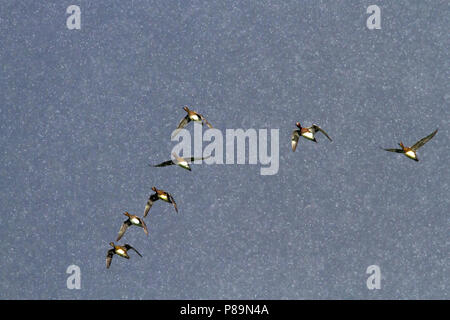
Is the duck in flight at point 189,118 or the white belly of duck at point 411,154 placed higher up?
the duck in flight at point 189,118

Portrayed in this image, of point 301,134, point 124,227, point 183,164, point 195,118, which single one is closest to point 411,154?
point 301,134

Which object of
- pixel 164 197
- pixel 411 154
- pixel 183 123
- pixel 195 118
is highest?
pixel 195 118

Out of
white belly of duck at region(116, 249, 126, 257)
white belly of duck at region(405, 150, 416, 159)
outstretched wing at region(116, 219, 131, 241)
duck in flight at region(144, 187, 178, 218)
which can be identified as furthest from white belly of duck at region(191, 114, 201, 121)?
white belly of duck at region(405, 150, 416, 159)

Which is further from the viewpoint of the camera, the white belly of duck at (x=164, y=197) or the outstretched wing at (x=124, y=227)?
the outstretched wing at (x=124, y=227)

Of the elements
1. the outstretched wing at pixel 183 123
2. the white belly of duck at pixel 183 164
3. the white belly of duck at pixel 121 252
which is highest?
the outstretched wing at pixel 183 123

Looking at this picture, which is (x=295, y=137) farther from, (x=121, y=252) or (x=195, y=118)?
(x=121, y=252)

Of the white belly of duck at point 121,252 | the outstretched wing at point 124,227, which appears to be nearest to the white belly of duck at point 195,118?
the outstretched wing at point 124,227

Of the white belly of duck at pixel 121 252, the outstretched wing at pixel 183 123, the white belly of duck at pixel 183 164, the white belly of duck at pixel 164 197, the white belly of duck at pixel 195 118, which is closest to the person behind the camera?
the white belly of duck at pixel 183 164

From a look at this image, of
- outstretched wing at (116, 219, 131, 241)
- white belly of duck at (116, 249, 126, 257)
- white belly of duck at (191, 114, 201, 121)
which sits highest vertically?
white belly of duck at (191, 114, 201, 121)

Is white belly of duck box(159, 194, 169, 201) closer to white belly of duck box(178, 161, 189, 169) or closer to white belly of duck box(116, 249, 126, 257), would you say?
white belly of duck box(178, 161, 189, 169)

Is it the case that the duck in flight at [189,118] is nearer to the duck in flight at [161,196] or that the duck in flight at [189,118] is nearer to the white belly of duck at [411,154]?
the duck in flight at [161,196]
